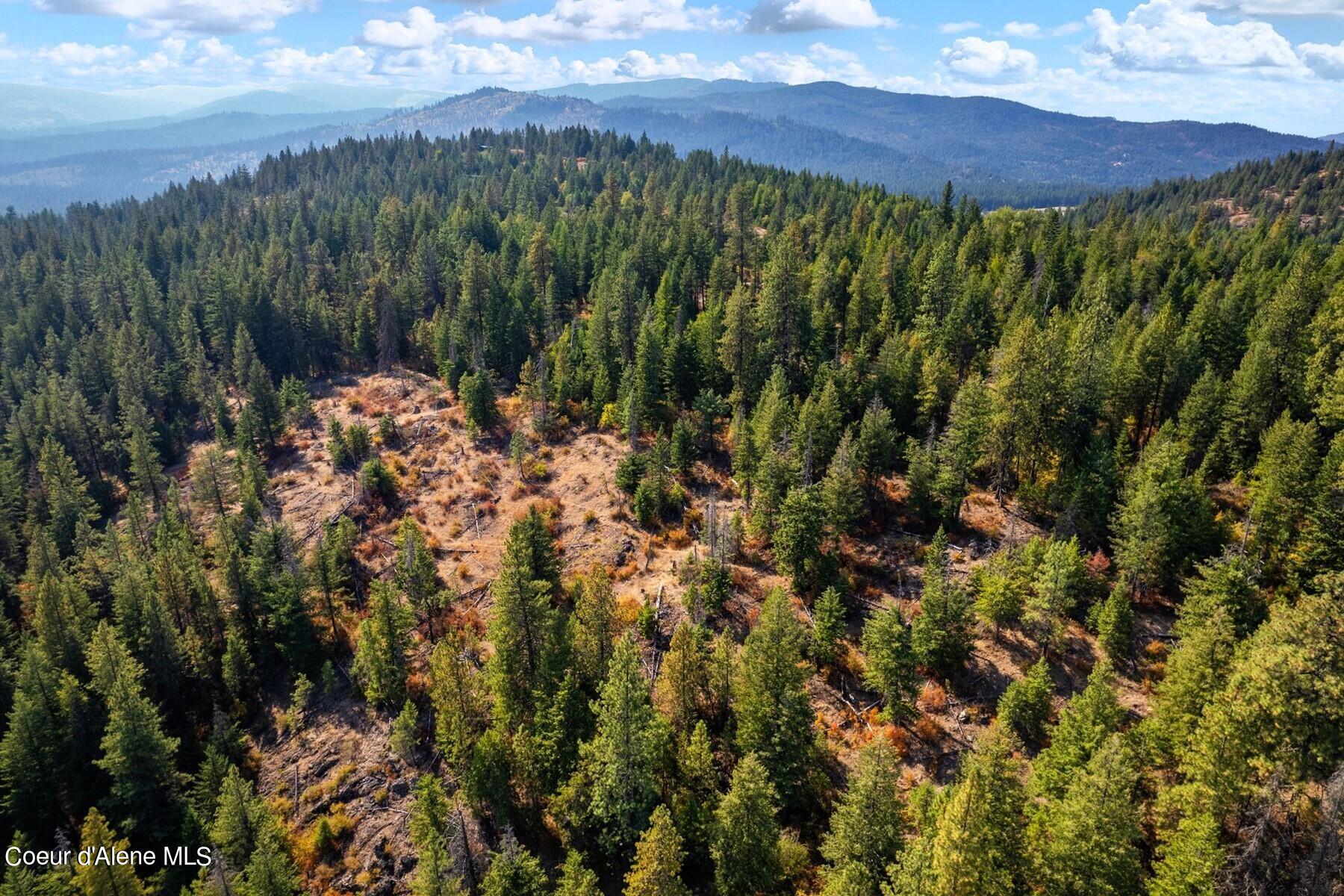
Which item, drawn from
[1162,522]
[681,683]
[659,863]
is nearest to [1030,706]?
[1162,522]

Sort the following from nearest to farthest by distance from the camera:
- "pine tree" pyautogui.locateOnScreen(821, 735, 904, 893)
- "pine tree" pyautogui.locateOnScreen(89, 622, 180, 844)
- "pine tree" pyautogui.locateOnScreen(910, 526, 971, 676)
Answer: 1. "pine tree" pyautogui.locateOnScreen(821, 735, 904, 893)
2. "pine tree" pyautogui.locateOnScreen(910, 526, 971, 676)
3. "pine tree" pyautogui.locateOnScreen(89, 622, 180, 844)

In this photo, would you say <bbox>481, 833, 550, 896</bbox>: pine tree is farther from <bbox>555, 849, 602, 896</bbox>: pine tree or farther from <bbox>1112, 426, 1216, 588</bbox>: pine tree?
<bbox>1112, 426, 1216, 588</bbox>: pine tree

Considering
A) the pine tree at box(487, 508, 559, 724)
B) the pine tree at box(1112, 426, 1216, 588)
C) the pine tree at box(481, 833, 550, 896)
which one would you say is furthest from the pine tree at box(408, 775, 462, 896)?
the pine tree at box(1112, 426, 1216, 588)

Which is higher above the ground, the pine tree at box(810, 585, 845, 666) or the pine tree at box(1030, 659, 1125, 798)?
the pine tree at box(1030, 659, 1125, 798)

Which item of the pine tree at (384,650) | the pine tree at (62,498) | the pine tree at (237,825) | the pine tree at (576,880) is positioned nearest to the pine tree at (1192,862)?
the pine tree at (576,880)

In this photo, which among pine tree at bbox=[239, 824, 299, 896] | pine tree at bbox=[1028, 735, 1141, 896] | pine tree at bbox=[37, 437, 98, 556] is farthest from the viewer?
pine tree at bbox=[37, 437, 98, 556]

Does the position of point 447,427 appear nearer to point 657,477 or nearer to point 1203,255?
point 657,477

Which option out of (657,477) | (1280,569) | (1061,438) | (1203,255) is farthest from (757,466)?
(1203,255)

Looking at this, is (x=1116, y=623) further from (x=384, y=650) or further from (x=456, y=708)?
(x=384, y=650)
